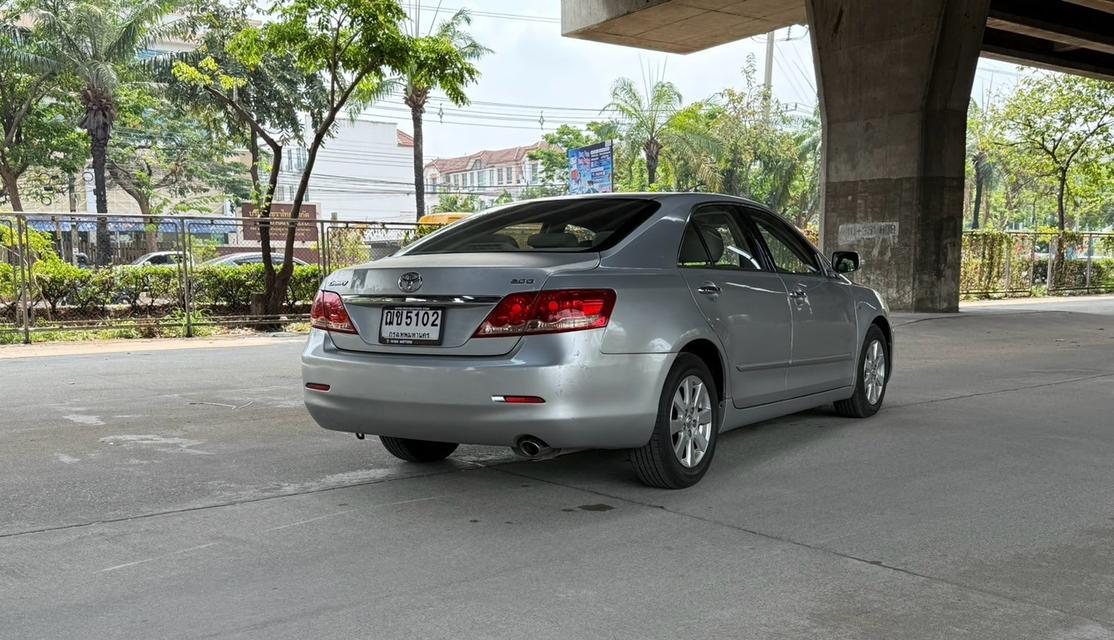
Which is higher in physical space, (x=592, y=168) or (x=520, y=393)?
(x=592, y=168)

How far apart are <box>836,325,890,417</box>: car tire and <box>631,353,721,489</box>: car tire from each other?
7.55 feet

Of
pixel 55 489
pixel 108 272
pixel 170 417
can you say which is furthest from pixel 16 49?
pixel 55 489

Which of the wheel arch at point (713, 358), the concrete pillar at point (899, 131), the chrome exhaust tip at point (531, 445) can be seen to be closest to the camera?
the chrome exhaust tip at point (531, 445)

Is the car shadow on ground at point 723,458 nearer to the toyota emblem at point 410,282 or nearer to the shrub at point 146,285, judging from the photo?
the toyota emblem at point 410,282

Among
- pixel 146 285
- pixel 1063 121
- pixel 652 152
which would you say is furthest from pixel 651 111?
pixel 146 285

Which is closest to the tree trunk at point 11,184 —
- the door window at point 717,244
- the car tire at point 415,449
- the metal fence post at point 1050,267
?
the metal fence post at point 1050,267

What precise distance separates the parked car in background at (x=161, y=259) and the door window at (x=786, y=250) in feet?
39.2

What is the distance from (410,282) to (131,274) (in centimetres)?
1281

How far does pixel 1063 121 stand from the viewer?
109 feet

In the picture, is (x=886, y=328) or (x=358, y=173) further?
(x=358, y=173)

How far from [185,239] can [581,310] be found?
12.8 m

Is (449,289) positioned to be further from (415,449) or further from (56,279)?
(56,279)

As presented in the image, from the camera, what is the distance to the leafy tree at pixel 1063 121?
1289 inches

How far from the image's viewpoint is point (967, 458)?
6160 millimetres
